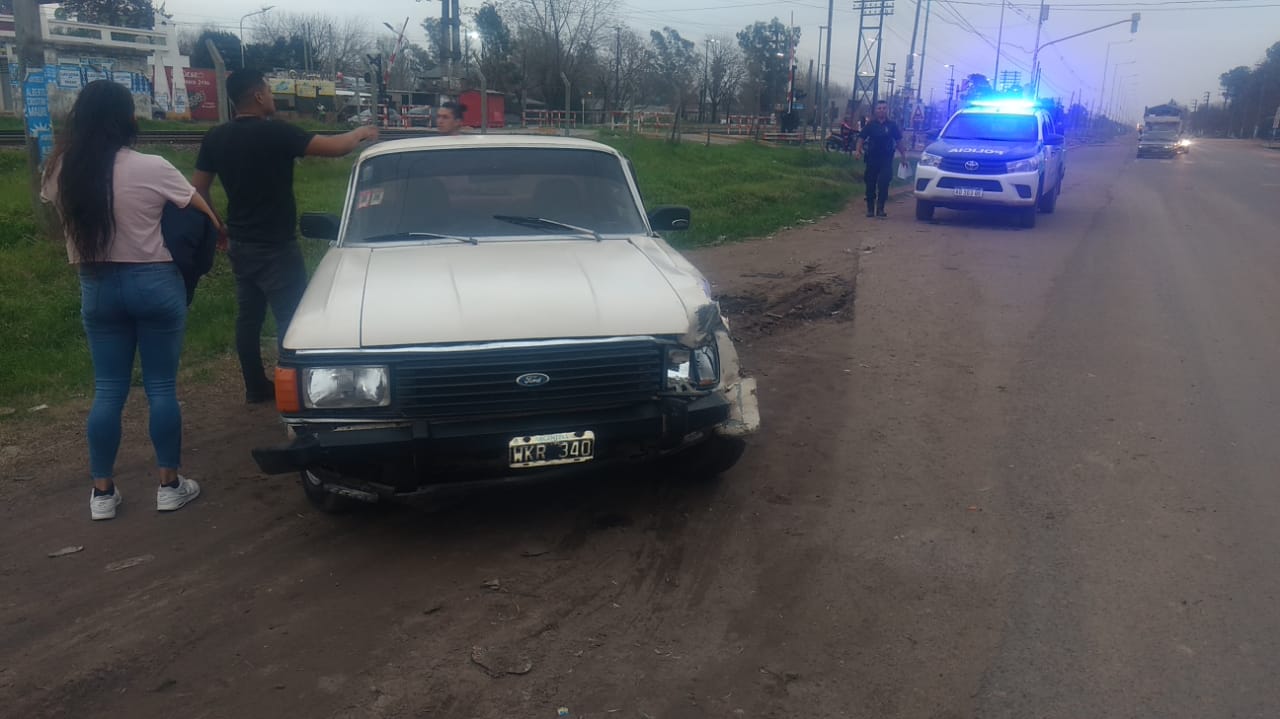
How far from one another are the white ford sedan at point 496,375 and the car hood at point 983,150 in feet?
38.5

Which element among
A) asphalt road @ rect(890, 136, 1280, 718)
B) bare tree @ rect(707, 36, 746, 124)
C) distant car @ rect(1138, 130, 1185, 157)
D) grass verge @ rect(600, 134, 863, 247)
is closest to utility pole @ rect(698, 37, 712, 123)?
bare tree @ rect(707, 36, 746, 124)

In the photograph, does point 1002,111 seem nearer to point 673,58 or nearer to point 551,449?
point 551,449

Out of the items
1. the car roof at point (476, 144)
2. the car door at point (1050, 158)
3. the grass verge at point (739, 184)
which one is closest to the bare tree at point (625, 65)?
the grass verge at point (739, 184)

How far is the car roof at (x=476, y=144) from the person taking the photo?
5535 mm

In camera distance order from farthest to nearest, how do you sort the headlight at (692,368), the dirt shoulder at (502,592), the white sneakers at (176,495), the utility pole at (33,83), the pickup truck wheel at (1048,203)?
the pickup truck wheel at (1048,203)
the utility pole at (33,83)
the white sneakers at (176,495)
the headlight at (692,368)
the dirt shoulder at (502,592)

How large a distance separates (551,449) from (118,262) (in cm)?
207

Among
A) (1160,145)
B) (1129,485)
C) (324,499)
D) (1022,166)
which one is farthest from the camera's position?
(1160,145)

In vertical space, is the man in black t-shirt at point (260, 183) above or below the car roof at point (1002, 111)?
below

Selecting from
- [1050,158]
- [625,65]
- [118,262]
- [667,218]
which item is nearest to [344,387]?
[118,262]

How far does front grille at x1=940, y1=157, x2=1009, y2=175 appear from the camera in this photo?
15.0 meters

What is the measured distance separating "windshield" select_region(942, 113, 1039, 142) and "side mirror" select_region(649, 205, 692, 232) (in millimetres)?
11783

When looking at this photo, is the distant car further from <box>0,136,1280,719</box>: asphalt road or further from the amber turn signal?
the amber turn signal

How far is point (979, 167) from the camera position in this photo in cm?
1509

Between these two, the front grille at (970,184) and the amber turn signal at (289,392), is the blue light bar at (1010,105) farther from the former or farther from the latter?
the amber turn signal at (289,392)
